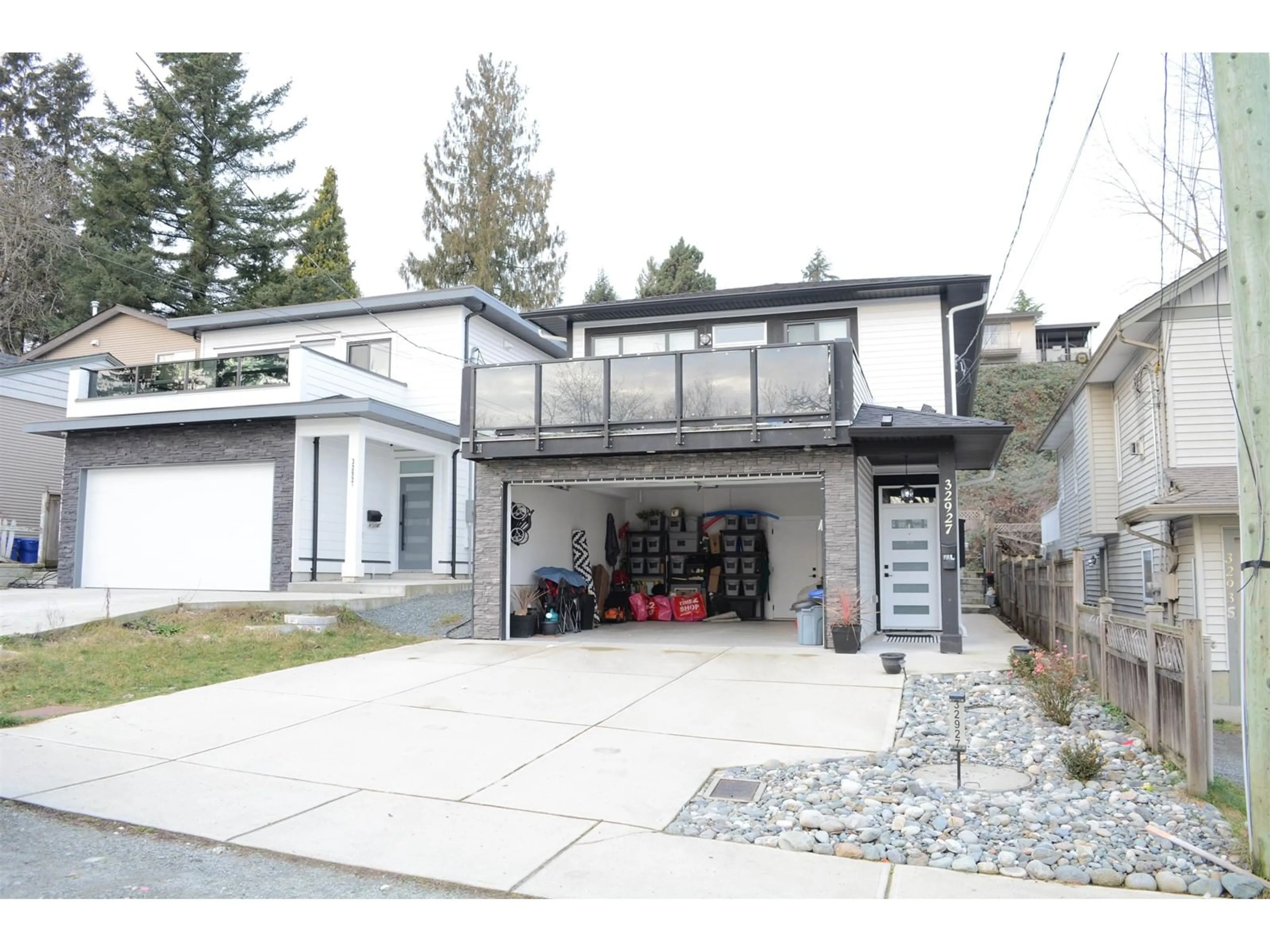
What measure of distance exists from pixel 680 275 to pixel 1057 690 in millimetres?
Answer: 31400

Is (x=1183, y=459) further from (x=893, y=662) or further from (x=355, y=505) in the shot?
(x=355, y=505)

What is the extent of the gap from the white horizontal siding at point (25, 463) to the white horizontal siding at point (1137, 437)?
913 inches

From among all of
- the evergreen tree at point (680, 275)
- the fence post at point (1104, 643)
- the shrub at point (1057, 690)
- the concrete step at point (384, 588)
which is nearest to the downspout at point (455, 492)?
the concrete step at point (384, 588)

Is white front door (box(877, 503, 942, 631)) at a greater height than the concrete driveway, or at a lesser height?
greater

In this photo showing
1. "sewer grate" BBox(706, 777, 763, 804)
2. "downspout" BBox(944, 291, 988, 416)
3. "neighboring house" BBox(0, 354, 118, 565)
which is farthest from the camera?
"neighboring house" BBox(0, 354, 118, 565)

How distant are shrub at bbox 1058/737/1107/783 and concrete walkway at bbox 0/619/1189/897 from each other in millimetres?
1294

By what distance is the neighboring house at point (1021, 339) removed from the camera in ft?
131

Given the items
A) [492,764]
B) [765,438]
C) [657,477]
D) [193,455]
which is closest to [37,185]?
[193,455]

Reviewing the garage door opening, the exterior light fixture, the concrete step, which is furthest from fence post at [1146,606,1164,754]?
the concrete step

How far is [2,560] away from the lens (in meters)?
19.2

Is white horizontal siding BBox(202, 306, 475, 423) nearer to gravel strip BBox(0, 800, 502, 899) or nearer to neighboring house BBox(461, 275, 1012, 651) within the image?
neighboring house BBox(461, 275, 1012, 651)

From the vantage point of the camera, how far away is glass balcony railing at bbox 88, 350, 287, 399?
16.6 metres

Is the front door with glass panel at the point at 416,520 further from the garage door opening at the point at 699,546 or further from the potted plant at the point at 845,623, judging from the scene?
the potted plant at the point at 845,623

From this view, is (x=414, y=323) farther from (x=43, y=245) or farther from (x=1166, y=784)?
(x=43, y=245)
